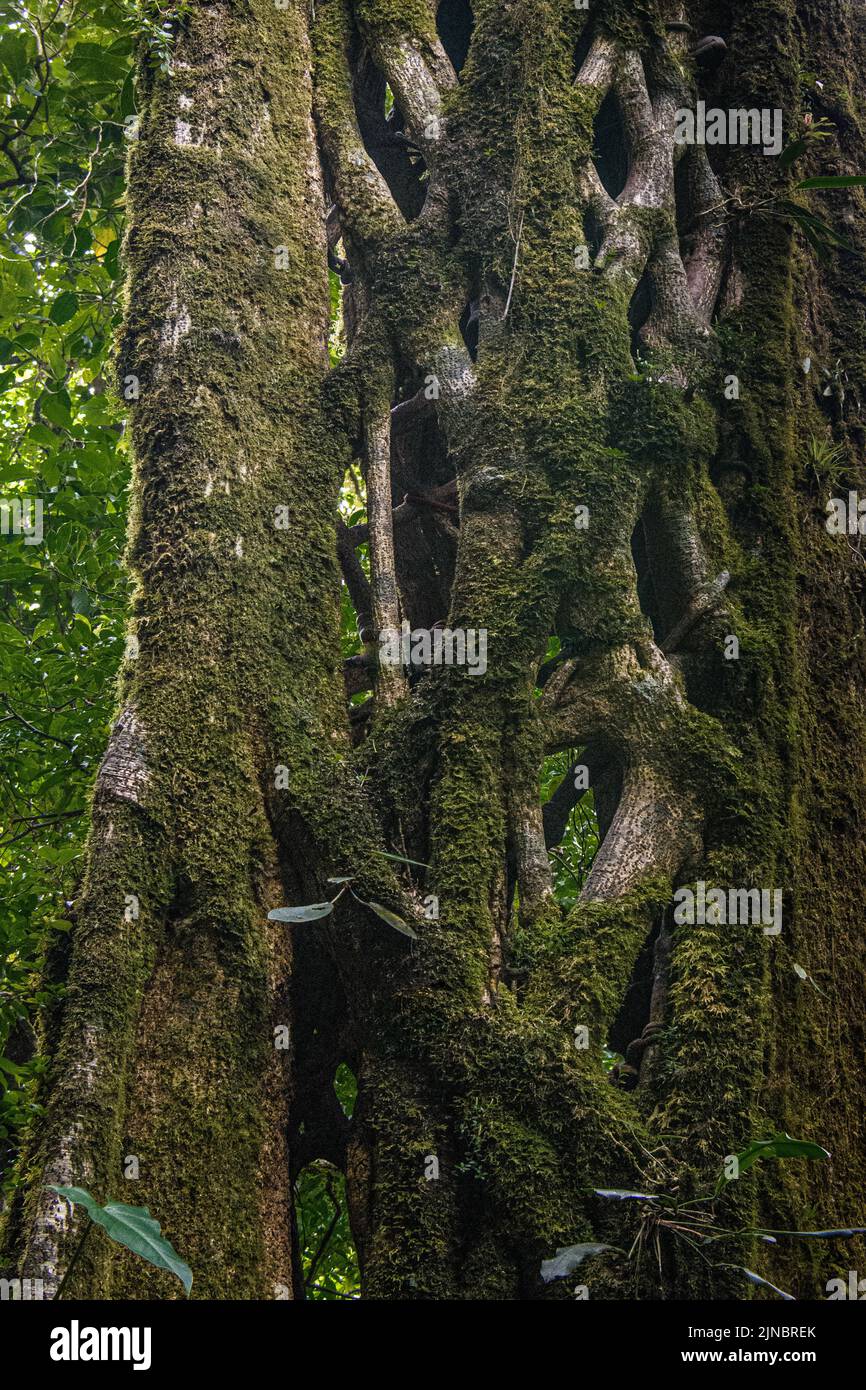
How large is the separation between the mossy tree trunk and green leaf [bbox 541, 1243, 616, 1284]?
279 mm

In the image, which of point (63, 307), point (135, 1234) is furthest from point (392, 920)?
point (63, 307)

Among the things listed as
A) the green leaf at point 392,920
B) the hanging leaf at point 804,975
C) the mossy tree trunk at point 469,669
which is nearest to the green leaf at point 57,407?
the mossy tree trunk at point 469,669

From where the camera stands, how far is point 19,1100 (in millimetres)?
3656

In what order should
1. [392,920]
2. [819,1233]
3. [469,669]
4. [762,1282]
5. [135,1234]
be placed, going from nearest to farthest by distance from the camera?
[135,1234], [819,1233], [762,1282], [392,920], [469,669]

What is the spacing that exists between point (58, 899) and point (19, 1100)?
0.70m

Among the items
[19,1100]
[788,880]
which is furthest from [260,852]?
[788,880]

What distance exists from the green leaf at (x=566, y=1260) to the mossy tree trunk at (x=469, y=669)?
0.92 feet

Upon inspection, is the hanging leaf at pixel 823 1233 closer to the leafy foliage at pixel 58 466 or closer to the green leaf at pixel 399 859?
the green leaf at pixel 399 859

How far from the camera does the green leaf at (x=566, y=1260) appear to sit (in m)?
3.03

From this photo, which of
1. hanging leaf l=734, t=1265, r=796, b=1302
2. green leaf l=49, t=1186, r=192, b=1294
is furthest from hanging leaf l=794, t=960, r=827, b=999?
green leaf l=49, t=1186, r=192, b=1294

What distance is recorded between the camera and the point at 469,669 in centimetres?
418

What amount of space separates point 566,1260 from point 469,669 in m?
1.91

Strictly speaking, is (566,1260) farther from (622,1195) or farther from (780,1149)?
(780,1149)
